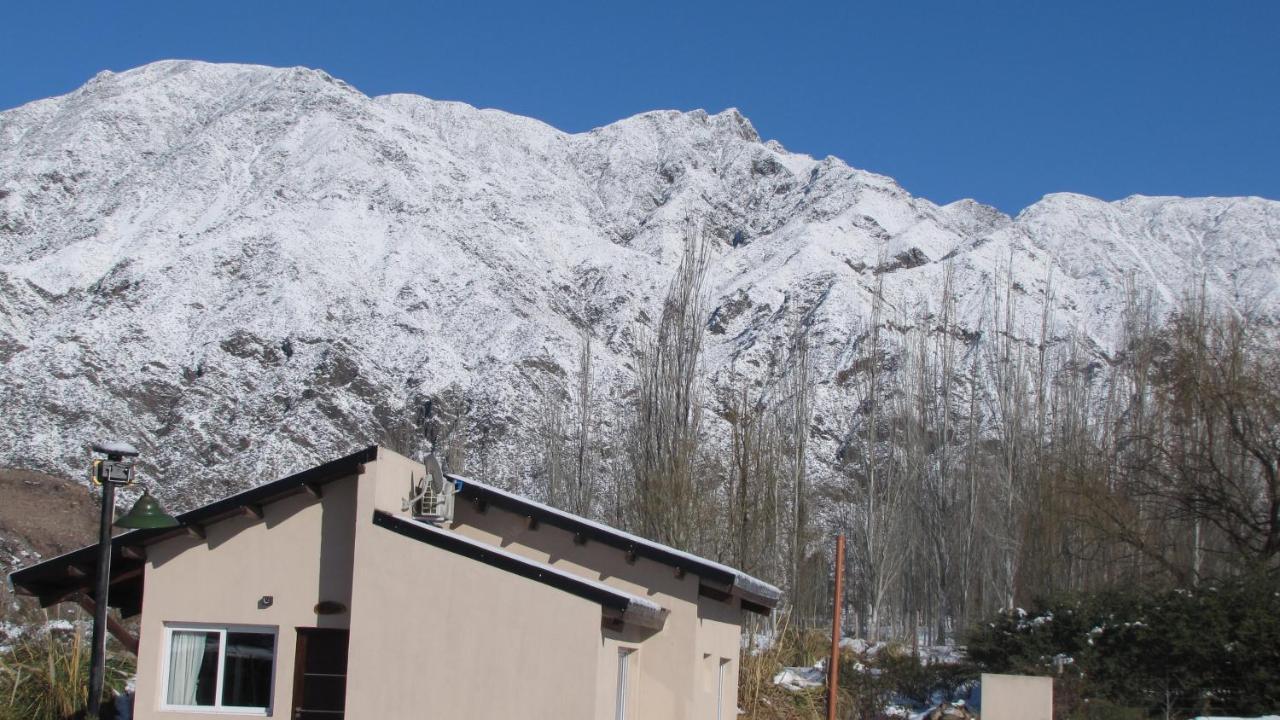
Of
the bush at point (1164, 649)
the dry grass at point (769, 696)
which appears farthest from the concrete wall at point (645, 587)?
→ the bush at point (1164, 649)

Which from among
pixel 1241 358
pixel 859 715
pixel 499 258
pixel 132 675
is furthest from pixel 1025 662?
pixel 499 258

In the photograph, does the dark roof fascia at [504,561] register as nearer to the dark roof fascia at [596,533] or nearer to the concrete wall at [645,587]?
the dark roof fascia at [596,533]

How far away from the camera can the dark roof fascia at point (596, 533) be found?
13312mm

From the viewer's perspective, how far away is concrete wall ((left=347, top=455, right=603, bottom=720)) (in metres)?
11.1

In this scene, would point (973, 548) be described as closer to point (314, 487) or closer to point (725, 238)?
point (314, 487)

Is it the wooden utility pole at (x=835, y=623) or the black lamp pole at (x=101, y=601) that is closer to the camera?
the black lamp pole at (x=101, y=601)

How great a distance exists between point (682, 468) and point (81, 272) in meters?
66.6

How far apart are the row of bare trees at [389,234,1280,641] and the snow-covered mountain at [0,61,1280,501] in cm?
2014

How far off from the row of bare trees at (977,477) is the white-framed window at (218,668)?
49.3 ft

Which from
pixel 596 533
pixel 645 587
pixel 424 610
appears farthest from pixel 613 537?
pixel 424 610

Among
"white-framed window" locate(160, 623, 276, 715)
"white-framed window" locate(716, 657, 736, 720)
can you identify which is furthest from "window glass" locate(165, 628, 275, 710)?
"white-framed window" locate(716, 657, 736, 720)

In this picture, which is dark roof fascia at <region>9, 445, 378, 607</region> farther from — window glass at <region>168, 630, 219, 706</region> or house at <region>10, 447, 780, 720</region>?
window glass at <region>168, 630, 219, 706</region>

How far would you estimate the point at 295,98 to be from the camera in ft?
350

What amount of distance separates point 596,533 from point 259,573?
11.5ft
